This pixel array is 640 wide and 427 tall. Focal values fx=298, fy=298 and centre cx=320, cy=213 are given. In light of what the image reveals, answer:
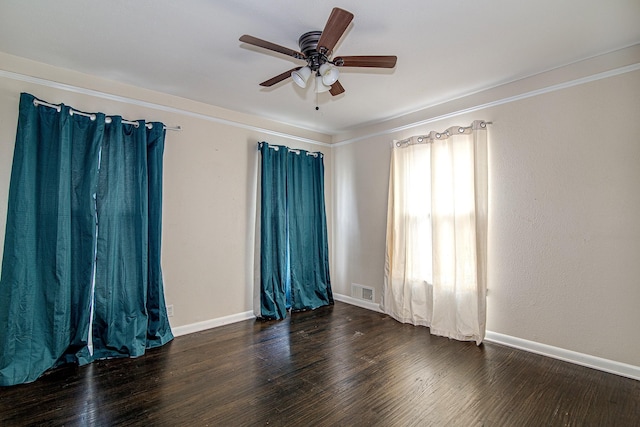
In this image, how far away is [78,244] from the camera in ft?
8.60

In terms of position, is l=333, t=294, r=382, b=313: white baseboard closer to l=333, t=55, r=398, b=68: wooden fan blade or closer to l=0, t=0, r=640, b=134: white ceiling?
l=0, t=0, r=640, b=134: white ceiling

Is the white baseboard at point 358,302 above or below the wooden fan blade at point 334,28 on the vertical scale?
below

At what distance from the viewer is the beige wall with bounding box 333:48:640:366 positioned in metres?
2.36

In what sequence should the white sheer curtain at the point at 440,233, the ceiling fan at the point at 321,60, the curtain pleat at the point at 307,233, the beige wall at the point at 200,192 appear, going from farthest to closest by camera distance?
the curtain pleat at the point at 307,233 → the white sheer curtain at the point at 440,233 → the beige wall at the point at 200,192 → the ceiling fan at the point at 321,60

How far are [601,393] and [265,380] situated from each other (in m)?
2.45

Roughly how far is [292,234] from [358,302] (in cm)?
141

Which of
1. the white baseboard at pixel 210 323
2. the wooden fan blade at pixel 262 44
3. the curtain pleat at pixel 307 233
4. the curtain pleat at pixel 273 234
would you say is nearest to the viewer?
the wooden fan blade at pixel 262 44

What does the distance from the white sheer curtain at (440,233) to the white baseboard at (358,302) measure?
0.66 feet

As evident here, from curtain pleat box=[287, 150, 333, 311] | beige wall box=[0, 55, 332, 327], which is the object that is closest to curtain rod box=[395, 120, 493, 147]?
curtain pleat box=[287, 150, 333, 311]

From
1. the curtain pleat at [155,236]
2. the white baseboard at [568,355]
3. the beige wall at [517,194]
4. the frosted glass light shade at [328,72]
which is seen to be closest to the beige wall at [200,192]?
the beige wall at [517,194]

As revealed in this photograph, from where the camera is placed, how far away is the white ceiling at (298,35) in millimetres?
1900

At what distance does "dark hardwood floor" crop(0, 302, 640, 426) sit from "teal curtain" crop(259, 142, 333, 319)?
927 millimetres

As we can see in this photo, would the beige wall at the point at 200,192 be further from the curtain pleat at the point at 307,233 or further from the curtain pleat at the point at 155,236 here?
the curtain pleat at the point at 307,233

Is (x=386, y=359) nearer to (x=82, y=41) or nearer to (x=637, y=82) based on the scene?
(x=637, y=82)
